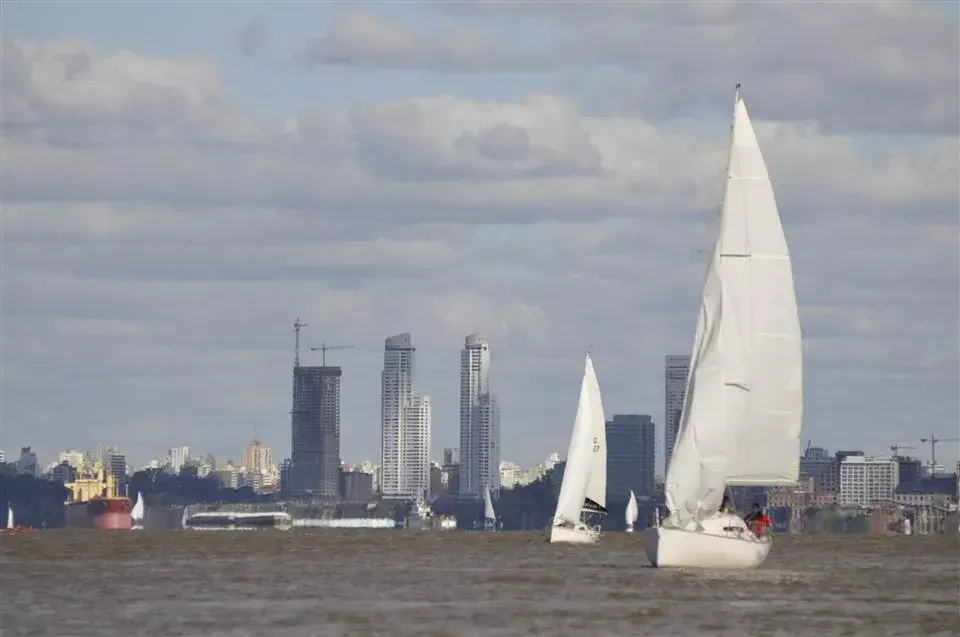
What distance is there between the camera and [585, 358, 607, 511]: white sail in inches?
7473

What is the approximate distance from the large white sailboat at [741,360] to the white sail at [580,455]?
82.1 meters

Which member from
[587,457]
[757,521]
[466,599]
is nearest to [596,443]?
[587,457]

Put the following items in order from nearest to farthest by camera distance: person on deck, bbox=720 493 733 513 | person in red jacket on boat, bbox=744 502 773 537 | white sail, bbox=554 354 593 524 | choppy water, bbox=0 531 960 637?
choppy water, bbox=0 531 960 637 < person on deck, bbox=720 493 733 513 < person in red jacket on boat, bbox=744 502 773 537 < white sail, bbox=554 354 593 524

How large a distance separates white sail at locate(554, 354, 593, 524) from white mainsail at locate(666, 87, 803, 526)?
8206 cm

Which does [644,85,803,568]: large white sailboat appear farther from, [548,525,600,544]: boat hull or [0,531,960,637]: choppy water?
[548,525,600,544]: boat hull

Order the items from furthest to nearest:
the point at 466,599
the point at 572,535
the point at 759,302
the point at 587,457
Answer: the point at 572,535 < the point at 587,457 < the point at 759,302 < the point at 466,599

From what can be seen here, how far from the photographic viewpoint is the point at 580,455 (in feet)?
627

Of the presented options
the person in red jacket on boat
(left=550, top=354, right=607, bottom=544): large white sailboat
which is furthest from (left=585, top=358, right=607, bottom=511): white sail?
the person in red jacket on boat

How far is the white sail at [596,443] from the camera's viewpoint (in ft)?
623

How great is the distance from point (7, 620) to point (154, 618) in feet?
14.9

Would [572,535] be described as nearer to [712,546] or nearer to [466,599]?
[712,546]

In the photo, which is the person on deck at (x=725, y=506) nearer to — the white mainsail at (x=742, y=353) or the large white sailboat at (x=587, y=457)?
the white mainsail at (x=742, y=353)

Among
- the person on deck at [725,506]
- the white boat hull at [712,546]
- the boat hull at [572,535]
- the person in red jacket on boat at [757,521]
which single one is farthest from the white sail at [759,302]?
the boat hull at [572,535]

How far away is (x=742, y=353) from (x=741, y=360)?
0.31 m
